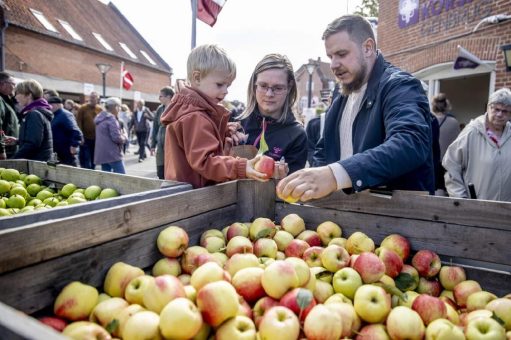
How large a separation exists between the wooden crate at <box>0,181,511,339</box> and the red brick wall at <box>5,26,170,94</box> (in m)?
21.1

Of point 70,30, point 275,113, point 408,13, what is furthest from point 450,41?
point 70,30

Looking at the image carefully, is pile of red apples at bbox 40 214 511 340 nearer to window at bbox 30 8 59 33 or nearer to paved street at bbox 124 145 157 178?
paved street at bbox 124 145 157 178

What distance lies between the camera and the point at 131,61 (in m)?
29.4

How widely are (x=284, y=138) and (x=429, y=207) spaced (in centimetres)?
130

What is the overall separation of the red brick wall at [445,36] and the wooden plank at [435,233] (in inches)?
256

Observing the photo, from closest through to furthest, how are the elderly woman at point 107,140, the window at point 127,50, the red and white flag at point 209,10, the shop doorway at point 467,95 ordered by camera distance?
the red and white flag at point 209,10
the elderly woman at point 107,140
the shop doorway at point 467,95
the window at point 127,50

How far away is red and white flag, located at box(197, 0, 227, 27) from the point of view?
620cm

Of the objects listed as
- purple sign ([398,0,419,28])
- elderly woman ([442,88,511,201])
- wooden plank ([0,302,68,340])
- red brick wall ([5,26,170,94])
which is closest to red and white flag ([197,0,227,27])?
elderly woman ([442,88,511,201])

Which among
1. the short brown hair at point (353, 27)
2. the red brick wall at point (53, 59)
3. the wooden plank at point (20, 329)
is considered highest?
the red brick wall at point (53, 59)

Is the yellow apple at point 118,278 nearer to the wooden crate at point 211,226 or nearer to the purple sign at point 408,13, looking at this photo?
the wooden crate at point 211,226

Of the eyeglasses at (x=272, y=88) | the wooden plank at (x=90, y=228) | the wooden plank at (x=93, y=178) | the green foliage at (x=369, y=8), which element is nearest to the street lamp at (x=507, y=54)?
the eyeglasses at (x=272, y=88)

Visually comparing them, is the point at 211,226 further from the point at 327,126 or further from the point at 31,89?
the point at 31,89

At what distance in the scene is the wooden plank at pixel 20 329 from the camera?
70 centimetres

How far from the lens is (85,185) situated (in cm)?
322
